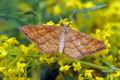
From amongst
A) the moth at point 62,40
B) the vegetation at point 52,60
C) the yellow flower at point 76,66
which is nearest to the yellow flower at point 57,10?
the vegetation at point 52,60

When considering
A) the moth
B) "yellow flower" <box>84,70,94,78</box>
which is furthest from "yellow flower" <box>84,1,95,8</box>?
"yellow flower" <box>84,70,94,78</box>

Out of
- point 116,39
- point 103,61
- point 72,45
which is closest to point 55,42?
point 72,45

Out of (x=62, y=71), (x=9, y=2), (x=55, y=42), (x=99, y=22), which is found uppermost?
(x=9, y=2)

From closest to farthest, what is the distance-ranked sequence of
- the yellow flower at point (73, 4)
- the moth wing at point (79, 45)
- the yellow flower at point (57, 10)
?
1. the moth wing at point (79, 45)
2. the yellow flower at point (73, 4)
3. the yellow flower at point (57, 10)

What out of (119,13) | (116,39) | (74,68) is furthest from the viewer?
(119,13)

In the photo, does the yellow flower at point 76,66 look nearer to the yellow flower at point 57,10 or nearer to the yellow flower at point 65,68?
the yellow flower at point 65,68

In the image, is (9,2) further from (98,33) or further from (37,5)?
(98,33)

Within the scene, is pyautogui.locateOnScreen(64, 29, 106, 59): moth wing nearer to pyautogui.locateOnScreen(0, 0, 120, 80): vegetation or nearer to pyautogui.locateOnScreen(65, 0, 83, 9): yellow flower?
pyautogui.locateOnScreen(0, 0, 120, 80): vegetation

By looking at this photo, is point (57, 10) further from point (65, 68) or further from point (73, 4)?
point (65, 68)
